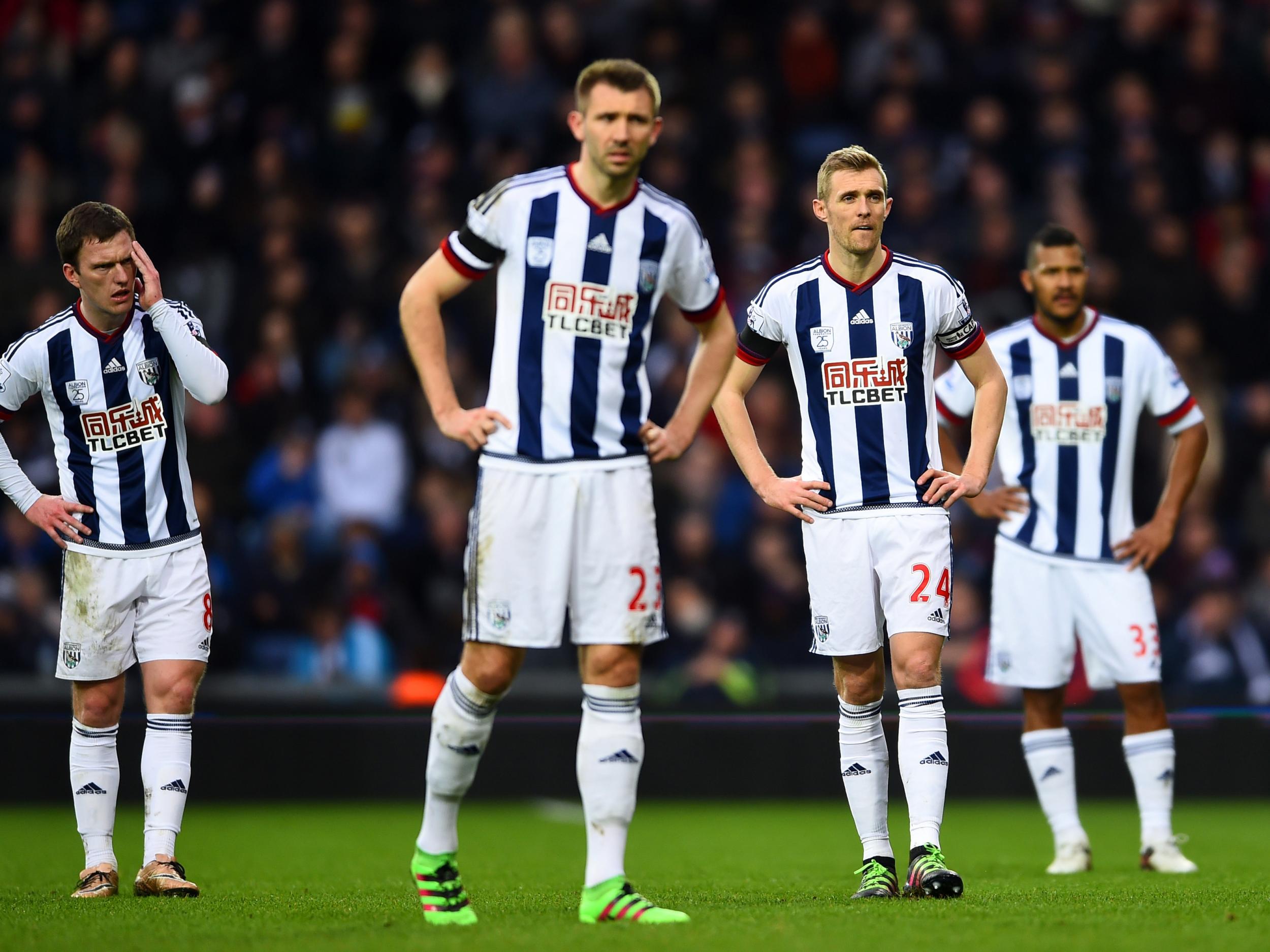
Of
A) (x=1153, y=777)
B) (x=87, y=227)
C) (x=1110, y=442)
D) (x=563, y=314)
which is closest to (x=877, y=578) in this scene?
(x=563, y=314)

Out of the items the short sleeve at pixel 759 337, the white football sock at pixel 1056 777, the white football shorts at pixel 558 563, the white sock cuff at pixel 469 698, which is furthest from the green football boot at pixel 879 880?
the short sleeve at pixel 759 337

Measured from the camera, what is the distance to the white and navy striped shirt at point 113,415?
6.25m

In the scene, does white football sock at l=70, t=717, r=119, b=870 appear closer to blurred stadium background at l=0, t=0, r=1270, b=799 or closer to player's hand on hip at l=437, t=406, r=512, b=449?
player's hand on hip at l=437, t=406, r=512, b=449

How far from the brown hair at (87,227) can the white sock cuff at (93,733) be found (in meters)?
1.69

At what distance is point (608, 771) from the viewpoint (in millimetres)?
5086

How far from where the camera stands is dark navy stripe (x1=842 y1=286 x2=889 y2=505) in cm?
593

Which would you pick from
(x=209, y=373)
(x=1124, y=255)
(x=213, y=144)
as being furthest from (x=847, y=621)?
(x=213, y=144)

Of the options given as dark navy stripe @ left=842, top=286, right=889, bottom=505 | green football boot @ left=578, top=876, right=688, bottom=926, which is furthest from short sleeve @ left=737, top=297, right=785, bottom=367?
green football boot @ left=578, top=876, right=688, bottom=926

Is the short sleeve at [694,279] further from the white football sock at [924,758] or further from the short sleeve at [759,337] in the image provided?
the white football sock at [924,758]

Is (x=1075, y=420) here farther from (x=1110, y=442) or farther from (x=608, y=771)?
(x=608, y=771)

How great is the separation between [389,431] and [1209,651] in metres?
5.87

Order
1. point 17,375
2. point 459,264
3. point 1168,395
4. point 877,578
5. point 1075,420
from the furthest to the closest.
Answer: point 1168,395 → point 1075,420 → point 17,375 → point 877,578 → point 459,264

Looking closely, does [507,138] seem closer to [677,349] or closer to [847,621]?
[677,349]

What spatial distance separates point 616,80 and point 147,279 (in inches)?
80.1
